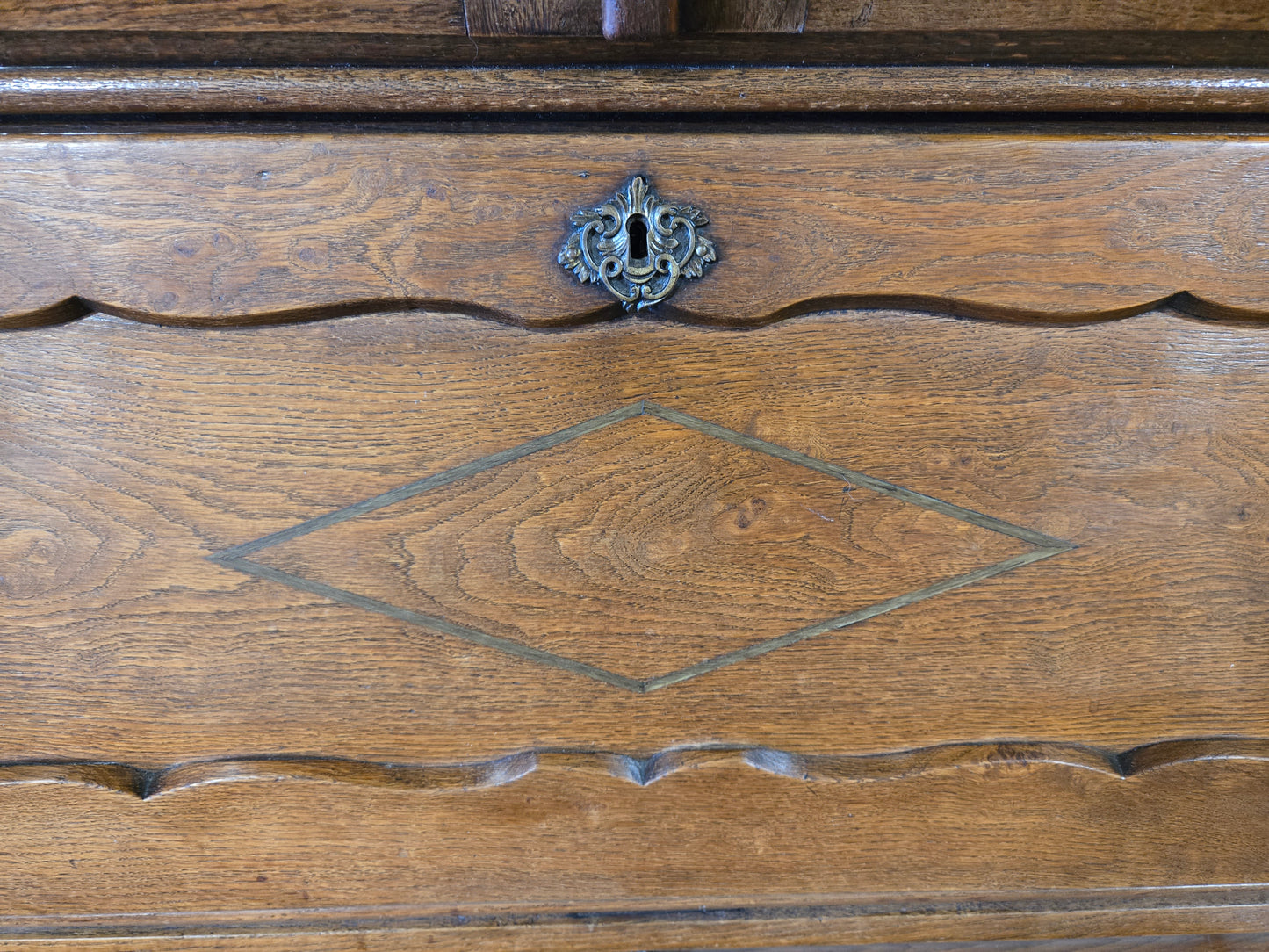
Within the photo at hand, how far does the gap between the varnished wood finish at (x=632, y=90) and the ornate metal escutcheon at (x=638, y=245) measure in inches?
1.8

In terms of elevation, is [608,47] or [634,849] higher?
[608,47]

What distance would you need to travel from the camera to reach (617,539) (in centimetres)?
43

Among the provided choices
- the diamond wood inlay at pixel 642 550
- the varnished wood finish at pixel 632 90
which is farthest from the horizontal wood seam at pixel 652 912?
the varnished wood finish at pixel 632 90

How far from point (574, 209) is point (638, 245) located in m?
0.04

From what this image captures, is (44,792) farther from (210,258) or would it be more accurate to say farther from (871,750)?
(871,750)

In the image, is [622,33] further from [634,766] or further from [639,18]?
[634,766]

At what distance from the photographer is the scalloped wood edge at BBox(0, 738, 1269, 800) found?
440 millimetres

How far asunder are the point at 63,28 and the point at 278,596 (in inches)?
11.1

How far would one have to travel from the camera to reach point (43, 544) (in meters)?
0.42

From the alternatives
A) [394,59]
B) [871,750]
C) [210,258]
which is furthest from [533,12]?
[871,750]

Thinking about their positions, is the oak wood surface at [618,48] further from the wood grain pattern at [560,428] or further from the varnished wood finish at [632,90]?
the wood grain pattern at [560,428]

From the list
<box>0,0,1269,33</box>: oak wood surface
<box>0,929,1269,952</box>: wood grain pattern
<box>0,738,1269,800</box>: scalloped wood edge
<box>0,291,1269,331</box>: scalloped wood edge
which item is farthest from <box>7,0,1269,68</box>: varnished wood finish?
<box>0,929,1269,952</box>: wood grain pattern

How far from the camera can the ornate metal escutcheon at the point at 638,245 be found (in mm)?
393

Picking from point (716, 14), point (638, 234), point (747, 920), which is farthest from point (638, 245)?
point (747, 920)
